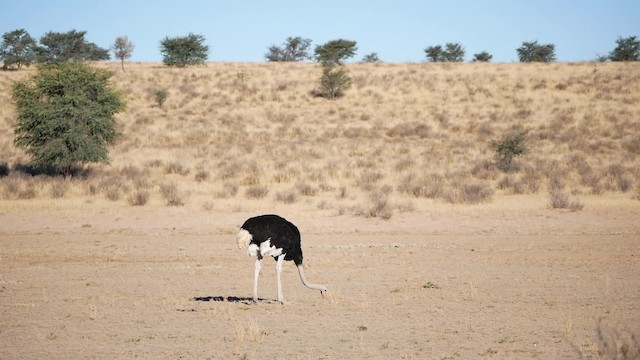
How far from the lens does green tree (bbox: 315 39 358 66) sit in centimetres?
6297

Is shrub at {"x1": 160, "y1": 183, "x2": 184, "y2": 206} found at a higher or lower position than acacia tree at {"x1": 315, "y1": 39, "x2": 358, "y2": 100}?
lower

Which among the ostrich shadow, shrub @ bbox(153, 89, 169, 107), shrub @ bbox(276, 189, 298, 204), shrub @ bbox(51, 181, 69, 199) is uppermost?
shrub @ bbox(153, 89, 169, 107)

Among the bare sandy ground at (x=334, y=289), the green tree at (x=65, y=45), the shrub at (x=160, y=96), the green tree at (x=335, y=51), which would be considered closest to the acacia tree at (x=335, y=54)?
the green tree at (x=335, y=51)

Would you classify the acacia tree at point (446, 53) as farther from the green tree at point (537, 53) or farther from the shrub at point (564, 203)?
the shrub at point (564, 203)

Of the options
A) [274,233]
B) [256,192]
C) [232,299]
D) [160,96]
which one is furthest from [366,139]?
[274,233]

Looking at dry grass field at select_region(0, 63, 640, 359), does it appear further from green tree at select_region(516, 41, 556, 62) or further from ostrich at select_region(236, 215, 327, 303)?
green tree at select_region(516, 41, 556, 62)

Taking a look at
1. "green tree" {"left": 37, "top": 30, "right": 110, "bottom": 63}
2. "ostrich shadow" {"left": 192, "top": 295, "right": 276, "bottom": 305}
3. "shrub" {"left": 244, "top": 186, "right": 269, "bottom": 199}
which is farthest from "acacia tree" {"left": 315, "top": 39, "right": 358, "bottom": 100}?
"ostrich shadow" {"left": 192, "top": 295, "right": 276, "bottom": 305}

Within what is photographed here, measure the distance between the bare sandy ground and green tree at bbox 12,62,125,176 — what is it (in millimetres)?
7571

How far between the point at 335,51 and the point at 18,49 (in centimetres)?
3126

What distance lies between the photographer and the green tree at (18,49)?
2717 inches

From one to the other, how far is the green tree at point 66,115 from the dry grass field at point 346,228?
1.18 metres

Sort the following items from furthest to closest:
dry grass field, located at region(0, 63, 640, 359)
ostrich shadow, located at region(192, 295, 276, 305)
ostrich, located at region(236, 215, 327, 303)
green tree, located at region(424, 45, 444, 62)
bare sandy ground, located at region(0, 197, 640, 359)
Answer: green tree, located at region(424, 45, 444, 62)
ostrich shadow, located at region(192, 295, 276, 305)
ostrich, located at region(236, 215, 327, 303)
dry grass field, located at region(0, 63, 640, 359)
bare sandy ground, located at region(0, 197, 640, 359)

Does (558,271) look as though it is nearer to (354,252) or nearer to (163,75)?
(354,252)

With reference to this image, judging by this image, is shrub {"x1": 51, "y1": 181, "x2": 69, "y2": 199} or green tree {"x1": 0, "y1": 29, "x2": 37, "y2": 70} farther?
green tree {"x1": 0, "y1": 29, "x2": 37, "y2": 70}
